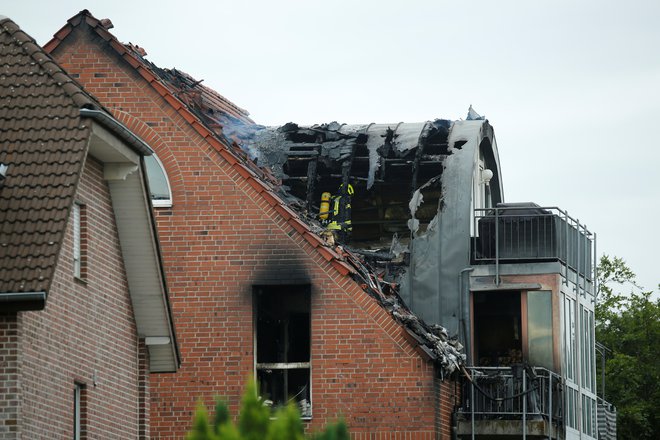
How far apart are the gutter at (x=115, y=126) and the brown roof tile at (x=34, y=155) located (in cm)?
14

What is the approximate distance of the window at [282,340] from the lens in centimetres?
2652

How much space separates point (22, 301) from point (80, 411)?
3128 mm

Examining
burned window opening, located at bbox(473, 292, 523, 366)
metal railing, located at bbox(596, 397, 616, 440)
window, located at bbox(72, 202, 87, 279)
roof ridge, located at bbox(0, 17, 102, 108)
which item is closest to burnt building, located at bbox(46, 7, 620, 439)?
burned window opening, located at bbox(473, 292, 523, 366)

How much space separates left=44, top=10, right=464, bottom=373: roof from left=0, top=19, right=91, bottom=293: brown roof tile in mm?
7794

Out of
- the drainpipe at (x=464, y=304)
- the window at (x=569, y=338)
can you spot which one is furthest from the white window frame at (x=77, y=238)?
the window at (x=569, y=338)

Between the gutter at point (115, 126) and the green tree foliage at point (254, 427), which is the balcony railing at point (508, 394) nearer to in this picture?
the gutter at point (115, 126)

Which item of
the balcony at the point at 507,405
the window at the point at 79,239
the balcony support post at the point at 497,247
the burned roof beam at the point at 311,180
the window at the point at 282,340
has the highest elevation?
the burned roof beam at the point at 311,180

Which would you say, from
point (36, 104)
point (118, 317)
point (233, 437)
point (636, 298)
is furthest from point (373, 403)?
point (636, 298)

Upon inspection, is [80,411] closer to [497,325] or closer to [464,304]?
[464,304]

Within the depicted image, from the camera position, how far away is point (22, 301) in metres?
16.0

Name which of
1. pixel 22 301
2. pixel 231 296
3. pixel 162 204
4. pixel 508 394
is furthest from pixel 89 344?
pixel 508 394

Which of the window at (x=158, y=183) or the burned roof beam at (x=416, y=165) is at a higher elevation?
the burned roof beam at (x=416, y=165)

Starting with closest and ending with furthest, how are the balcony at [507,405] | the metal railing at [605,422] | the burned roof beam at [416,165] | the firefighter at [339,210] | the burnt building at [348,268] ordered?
the burnt building at [348,268], the balcony at [507,405], the burned roof beam at [416,165], the firefighter at [339,210], the metal railing at [605,422]

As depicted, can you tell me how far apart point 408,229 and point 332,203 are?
1599 mm
